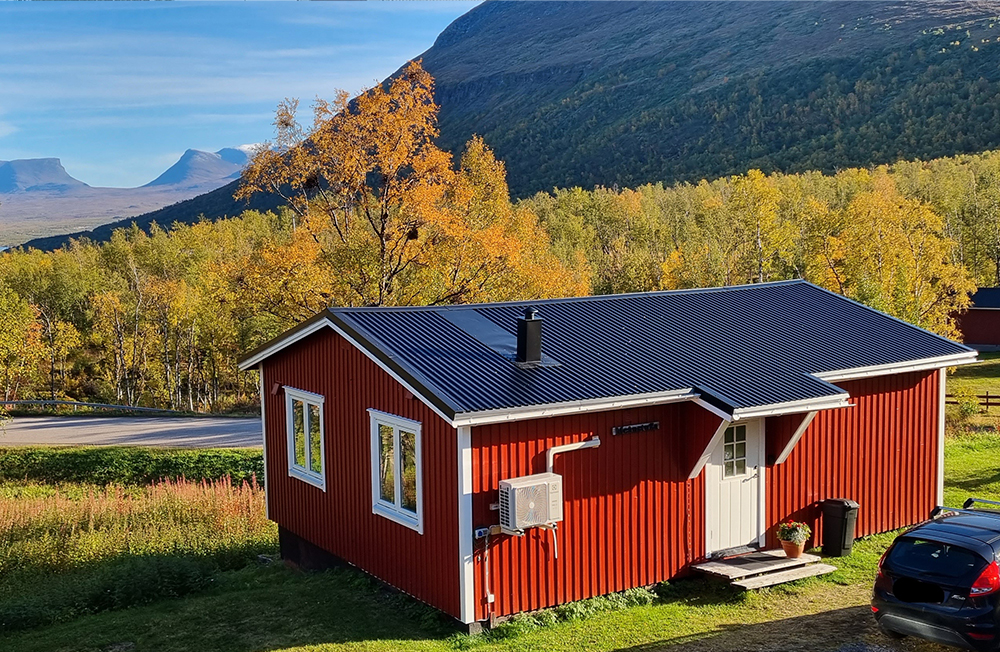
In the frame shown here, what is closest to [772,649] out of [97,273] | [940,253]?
[940,253]

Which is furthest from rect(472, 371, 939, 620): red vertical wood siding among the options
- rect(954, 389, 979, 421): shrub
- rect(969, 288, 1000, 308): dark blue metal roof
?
rect(969, 288, 1000, 308): dark blue metal roof

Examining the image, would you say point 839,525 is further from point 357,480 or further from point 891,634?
point 357,480

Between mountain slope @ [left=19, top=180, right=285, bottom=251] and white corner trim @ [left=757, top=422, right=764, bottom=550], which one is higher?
mountain slope @ [left=19, top=180, right=285, bottom=251]

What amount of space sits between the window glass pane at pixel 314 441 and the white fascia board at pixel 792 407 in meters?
6.10

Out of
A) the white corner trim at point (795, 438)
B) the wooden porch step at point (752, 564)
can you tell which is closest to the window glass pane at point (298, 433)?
A: the wooden porch step at point (752, 564)

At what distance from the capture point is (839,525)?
12406 mm

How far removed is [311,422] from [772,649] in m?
7.15

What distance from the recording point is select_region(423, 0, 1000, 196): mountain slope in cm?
9750

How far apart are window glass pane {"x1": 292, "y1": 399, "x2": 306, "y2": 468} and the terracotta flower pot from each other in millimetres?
7090

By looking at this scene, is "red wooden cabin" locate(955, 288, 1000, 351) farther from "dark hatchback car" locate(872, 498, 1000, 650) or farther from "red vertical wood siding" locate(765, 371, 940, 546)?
"dark hatchback car" locate(872, 498, 1000, 650)

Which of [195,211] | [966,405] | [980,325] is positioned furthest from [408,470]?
[195,211]

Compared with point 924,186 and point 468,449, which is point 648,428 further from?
point 924,186

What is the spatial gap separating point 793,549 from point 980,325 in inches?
1906

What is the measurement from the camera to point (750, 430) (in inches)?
471
